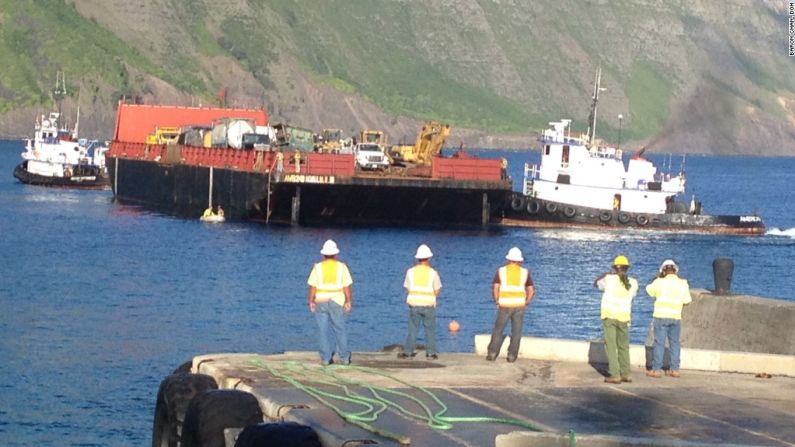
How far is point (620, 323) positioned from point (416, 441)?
5.39m

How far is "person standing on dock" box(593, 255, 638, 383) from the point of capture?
23.0m

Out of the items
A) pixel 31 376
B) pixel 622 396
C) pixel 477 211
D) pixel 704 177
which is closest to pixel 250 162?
pixel 477 211

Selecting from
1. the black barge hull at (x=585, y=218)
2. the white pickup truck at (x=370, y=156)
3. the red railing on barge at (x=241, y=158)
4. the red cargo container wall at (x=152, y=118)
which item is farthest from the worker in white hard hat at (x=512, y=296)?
the red cargo container wall at (x=152, y=118)

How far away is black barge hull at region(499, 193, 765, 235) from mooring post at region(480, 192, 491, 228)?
3.56 feet

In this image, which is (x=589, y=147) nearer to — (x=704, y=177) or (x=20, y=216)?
(x=20, y=216)

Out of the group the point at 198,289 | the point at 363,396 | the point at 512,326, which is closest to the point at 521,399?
the point at 363,396

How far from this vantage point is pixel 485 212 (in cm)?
7944

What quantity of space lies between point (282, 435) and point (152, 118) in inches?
3510

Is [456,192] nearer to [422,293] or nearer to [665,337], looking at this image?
[422,293]

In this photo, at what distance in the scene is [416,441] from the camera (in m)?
18.5

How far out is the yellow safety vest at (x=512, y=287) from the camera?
24.5 m

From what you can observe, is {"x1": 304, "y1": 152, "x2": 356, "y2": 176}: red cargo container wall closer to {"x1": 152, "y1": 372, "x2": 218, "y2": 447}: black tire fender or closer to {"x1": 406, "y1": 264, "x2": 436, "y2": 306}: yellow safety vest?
{"x1": 406, "y1": 264, "x2": 436, "y2": 306}: yellow safety vest

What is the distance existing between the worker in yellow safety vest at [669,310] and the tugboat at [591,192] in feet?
180

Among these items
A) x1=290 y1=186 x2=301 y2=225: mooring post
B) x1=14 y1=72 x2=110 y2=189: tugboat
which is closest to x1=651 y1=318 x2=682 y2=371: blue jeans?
x1=290 y1=186 x2=301 y2=225: mooring post
